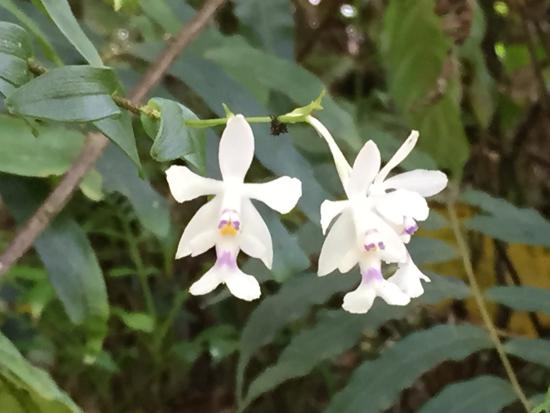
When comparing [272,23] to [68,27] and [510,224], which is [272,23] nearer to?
[510,224]

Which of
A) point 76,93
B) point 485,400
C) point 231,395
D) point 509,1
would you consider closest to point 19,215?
point 76,93

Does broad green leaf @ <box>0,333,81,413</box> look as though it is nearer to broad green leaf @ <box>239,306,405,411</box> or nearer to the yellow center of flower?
the yellow center of flower

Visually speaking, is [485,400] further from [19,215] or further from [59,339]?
[59,339]

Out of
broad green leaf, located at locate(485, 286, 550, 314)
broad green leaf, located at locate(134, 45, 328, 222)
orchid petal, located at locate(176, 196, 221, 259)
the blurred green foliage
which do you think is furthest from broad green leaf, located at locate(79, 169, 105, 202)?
broad green leaf, located at locate(485, 286, 550, 314)

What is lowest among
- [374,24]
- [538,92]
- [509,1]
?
[538,92]

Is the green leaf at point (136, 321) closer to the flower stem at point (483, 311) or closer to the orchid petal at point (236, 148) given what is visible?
the flower stem at point (483, 311)

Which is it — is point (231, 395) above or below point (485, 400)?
above
